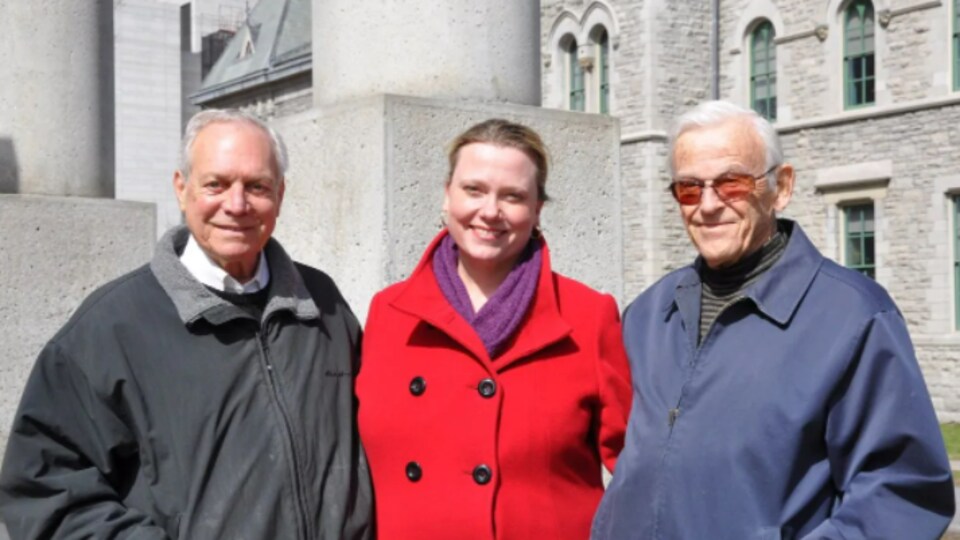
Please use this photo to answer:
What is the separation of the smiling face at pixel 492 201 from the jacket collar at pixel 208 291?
408 millimetres

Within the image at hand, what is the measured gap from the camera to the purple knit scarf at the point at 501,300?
3.22m

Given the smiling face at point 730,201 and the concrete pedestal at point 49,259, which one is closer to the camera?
the smiling face at point 730,201

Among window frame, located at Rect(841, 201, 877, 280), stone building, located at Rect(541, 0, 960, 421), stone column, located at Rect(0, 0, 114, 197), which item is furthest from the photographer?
window frame, located at Rect(841, 201, 877, 280)

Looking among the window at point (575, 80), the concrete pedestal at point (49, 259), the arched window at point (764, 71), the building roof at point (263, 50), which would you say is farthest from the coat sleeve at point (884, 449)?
the building roof at point (263, 50)

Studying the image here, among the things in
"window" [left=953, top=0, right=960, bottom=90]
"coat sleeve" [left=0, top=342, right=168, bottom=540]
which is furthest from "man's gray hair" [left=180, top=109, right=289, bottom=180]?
"window" [left=953, top=0, right=960, bottom=90]

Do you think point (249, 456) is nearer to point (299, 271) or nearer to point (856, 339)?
point (299, 271)

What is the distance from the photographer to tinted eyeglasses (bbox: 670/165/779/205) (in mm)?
2891

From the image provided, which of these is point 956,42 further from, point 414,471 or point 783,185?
point 414,471

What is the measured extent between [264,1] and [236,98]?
445 centimetres

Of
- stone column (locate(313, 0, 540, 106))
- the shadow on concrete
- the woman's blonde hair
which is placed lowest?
the woman's blonde hair

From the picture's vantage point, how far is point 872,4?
25016mm

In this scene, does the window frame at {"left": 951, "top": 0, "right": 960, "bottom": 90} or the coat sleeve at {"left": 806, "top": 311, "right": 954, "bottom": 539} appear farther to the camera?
the window frame at {"left": 951, "top": 0, "right": 960, "bottom": 90}

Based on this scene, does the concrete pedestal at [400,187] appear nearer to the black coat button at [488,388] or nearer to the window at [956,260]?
the black coat button at [488,388]

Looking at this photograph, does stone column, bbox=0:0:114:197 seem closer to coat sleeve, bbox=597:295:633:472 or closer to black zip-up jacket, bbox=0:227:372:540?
black zip-up jacket, bbox=0:227:372:540
